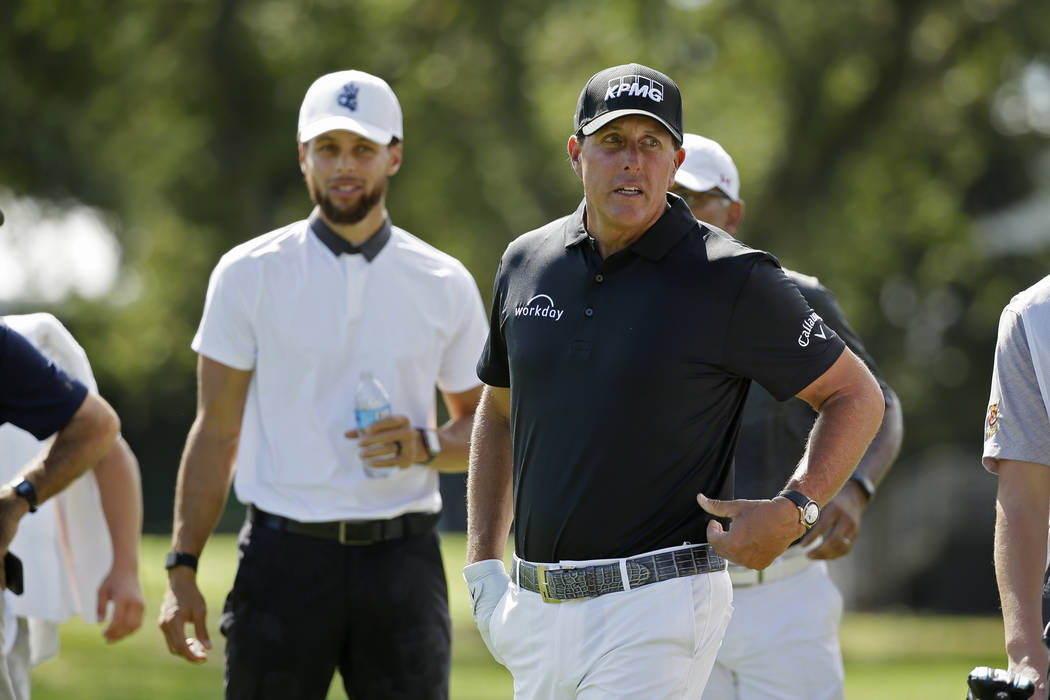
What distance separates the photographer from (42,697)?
39.3ft

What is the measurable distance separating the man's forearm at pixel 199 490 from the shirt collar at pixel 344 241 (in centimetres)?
87

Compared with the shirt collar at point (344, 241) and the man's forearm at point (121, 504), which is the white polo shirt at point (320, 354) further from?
the man's forearm at point (121, 504)

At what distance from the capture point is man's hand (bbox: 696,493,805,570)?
3.93 metres

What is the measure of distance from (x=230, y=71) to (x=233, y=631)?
14492mm

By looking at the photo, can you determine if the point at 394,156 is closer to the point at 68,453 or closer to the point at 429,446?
the point at 429,446

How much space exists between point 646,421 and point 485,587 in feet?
2.69

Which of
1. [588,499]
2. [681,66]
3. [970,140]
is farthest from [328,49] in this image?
[588,499]

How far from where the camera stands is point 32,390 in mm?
4824

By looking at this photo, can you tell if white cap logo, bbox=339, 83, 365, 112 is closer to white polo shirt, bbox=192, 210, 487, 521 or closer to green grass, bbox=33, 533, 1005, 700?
white polo shirt, bbox=192, 210, 487, 521

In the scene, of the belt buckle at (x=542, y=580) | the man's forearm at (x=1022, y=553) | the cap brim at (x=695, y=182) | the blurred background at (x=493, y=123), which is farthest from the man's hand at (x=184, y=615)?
the blurred background at (x=493, y=123)

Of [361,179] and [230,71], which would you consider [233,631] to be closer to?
[361,179]

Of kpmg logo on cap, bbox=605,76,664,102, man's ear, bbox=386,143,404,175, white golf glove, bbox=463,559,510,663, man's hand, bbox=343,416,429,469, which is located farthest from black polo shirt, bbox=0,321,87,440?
kpmg logo on cap, bbox=605,76,664,102

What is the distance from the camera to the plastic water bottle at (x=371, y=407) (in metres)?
5.71

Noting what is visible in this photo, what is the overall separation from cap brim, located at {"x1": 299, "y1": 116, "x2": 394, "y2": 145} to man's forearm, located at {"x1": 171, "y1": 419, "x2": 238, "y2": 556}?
1226mm
